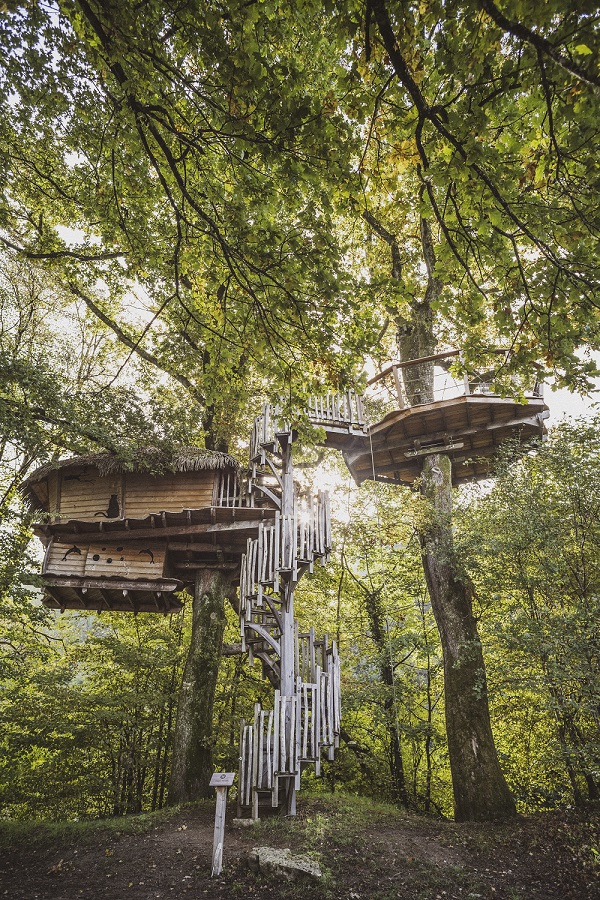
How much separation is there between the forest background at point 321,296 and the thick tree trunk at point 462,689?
407mm

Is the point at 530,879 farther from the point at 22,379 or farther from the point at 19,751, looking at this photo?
the point at 22,379

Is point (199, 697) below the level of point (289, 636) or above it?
below

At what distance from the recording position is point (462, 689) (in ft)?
26.7

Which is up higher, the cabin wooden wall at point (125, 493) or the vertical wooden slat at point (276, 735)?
the cabin wooden wall at point (125, 493)

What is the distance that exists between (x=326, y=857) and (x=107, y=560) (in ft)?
22.9

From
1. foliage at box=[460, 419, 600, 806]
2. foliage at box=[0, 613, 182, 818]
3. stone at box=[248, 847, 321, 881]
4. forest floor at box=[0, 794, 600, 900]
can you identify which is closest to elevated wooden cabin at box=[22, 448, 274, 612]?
foliage at box=[0, 613, 182, 818]

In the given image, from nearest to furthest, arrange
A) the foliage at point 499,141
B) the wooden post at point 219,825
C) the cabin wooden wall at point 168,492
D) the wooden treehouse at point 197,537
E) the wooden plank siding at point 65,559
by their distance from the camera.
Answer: the foliage at point 499,141 → the wooden post at point 219,825 → the wooden treehouse at point 197,537 → the wooden plank siding at point 65,559 → the cabin wooden wall at point 168,492

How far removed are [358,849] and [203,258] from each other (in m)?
7.65

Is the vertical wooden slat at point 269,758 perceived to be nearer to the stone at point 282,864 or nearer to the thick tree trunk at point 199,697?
the stone at point 282,864

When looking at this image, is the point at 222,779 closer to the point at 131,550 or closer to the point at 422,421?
the point at 131,550

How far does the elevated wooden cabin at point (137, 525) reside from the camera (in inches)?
388

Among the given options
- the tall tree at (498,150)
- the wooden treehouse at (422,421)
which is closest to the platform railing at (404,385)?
the wooden treehouse at (422,421)

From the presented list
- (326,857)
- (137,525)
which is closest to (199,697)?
(137,525)

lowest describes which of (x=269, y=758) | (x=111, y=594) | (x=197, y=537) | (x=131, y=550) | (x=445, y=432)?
(x=269, y=758)
